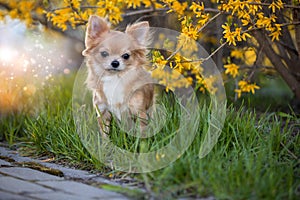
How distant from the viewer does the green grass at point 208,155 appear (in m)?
2.80

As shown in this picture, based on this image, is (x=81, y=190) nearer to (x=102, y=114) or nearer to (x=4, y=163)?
(x=4, y=163)

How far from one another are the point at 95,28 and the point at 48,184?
5.60 ft

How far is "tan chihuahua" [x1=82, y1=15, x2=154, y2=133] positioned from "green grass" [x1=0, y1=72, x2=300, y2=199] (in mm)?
286

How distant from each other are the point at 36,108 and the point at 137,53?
1.53m

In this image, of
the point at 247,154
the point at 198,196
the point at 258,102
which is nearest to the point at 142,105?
the point at 247,154

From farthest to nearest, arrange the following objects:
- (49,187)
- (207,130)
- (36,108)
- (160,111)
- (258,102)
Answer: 1. (258,102)
2. (36,108)
3. (160,111)
4. (207,130)
5. (49,187)

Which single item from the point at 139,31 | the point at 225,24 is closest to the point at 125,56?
the point at 139,31

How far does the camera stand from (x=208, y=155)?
326cm

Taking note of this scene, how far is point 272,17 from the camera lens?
13.7 ft

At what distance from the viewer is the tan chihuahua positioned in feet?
13.9

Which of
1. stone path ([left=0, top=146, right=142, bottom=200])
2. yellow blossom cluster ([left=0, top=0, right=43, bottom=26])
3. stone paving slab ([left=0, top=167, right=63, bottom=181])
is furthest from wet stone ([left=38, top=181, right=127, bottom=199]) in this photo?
yellow blossom cluster ([left=0, top=0, right=43, bottom=26])

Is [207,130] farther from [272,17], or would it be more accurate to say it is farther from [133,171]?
[272,17]

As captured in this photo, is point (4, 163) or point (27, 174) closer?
point (27, 174)

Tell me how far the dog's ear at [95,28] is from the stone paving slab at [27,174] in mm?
1329
